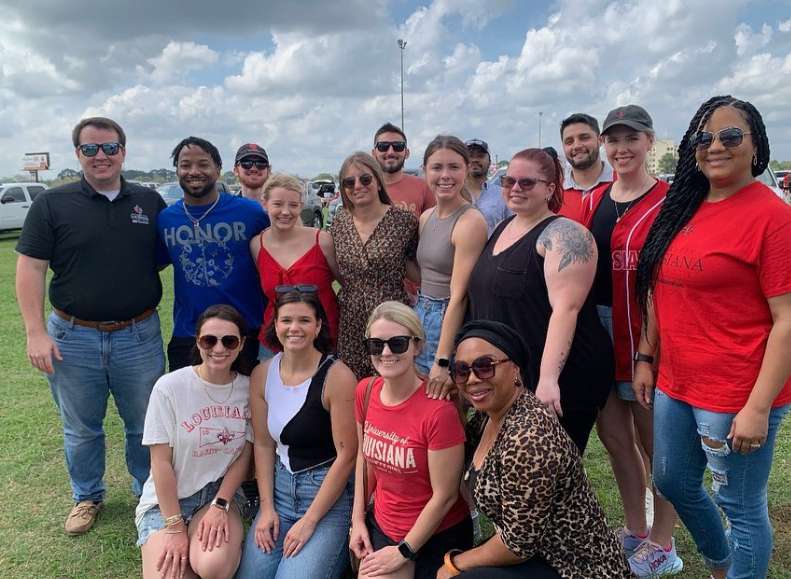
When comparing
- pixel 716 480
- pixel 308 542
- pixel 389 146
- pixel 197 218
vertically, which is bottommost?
pixel 308 542

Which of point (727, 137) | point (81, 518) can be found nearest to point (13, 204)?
point (81, 518)

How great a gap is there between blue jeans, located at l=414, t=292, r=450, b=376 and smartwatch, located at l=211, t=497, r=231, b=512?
1367 mm

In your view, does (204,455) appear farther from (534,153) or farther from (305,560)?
(534,153)

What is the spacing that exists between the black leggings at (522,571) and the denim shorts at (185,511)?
5.45 ft

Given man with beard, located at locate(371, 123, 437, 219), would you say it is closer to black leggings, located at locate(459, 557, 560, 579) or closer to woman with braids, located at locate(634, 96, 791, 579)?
woman with braids, located at locate(634, 96, 791, 579)

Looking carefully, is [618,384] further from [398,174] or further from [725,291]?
[398,174]

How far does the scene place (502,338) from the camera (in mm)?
2328

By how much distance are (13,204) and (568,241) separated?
83.7ft

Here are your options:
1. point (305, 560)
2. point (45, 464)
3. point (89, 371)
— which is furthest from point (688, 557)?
point (45, 464)

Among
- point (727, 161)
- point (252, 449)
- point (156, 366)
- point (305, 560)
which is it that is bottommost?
point (305, 560)

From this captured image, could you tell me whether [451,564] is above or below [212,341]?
below

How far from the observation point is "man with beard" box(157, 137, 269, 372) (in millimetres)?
3867

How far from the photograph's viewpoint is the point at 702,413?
2.49 meters

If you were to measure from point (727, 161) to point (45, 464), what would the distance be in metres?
5.32
